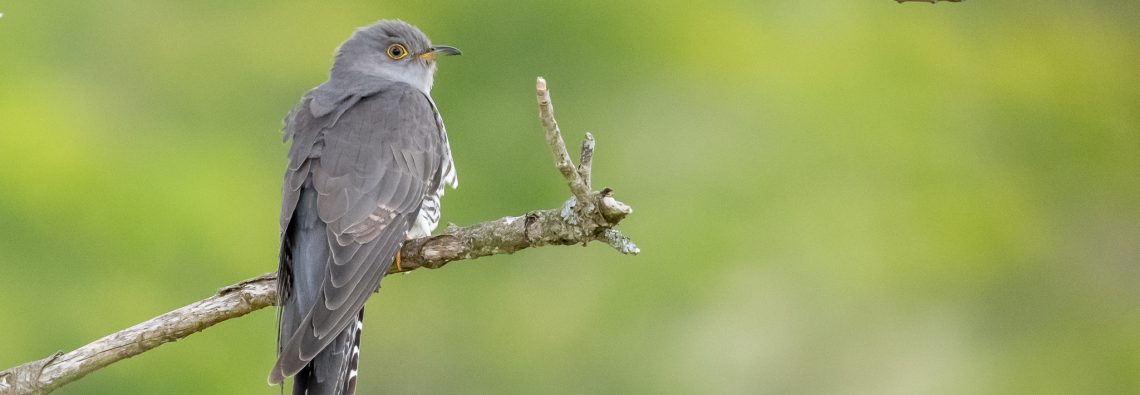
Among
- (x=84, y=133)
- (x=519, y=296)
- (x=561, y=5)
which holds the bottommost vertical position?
(x=519, y=296)

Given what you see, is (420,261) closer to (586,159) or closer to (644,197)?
(586,159)

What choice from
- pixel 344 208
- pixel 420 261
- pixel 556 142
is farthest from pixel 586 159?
pixel 344 208

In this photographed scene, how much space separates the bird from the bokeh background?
230cm

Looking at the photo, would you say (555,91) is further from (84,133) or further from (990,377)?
(990,377)

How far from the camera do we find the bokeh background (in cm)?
683

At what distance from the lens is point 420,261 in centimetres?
409

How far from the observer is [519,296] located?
25.4ft

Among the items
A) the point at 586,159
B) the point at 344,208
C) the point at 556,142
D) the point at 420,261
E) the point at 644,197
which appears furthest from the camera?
the point at 644,197

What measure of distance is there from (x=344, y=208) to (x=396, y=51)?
1.48 metres

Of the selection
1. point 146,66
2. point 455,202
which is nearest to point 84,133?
point 146,66

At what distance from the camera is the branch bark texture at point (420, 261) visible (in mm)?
3424

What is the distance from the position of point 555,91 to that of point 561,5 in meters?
0.73

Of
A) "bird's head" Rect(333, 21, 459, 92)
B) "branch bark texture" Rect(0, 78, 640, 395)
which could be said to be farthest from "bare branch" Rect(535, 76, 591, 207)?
"bird's head" Rect(333, 21, 459, 92)

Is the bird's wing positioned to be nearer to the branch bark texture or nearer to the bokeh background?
the branch bark texture
